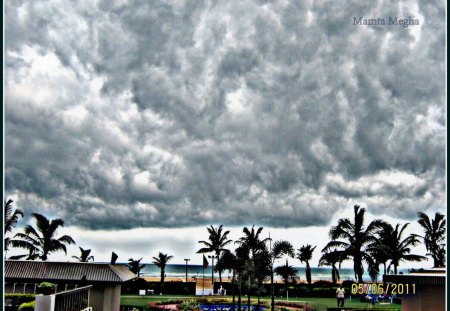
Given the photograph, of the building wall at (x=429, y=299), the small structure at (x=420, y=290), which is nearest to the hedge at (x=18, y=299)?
the small structure at (x=420, y=290)

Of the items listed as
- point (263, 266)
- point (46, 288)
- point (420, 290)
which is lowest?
point (420, 290)

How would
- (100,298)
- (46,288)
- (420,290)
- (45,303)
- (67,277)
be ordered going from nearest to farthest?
1. (45,303)
2. (46,288)
3. (420,290)
4. (67,277)
5. (100,298)

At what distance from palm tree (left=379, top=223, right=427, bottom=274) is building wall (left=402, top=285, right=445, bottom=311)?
23720mm

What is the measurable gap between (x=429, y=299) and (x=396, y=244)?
83.8 feet

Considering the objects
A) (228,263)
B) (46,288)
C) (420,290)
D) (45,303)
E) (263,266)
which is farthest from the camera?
(263,266)

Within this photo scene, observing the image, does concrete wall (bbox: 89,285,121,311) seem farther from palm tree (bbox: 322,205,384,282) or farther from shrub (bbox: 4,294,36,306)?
palm tree (bbox: 322,205,384,282)

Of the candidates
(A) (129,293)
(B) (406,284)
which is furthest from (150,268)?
(B) (406,284)

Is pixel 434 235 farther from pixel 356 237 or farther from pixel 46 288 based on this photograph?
pixel 46 288

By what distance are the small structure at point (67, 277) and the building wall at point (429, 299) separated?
13153 millimetres

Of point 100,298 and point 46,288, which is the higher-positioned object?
point 46,288

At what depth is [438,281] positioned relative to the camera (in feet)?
55.5

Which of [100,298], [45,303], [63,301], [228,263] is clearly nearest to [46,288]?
[45,303]

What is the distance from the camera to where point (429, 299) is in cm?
1833

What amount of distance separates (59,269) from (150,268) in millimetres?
166611
